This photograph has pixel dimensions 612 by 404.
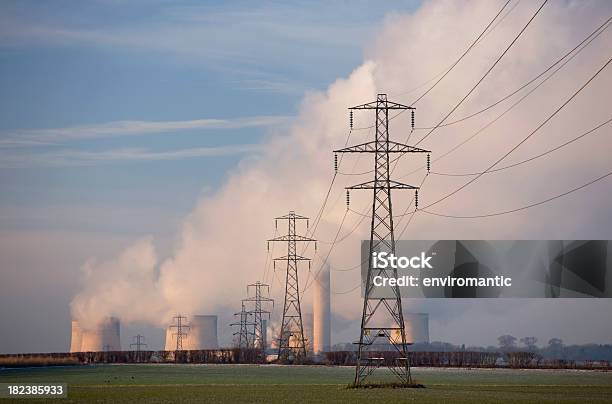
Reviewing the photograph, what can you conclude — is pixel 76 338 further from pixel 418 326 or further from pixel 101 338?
pixel 418 326

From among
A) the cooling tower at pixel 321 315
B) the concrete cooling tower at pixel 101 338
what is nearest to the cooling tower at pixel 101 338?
the concrete cooling tower at pixel 101 338

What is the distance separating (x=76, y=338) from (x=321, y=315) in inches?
1590

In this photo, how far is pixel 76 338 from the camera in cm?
18738

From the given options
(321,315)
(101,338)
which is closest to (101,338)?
(101,338)

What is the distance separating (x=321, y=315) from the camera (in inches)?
7451

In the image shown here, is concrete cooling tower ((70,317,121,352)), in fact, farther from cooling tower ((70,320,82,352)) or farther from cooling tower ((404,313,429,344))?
cooling tower ((404,313,429,344))

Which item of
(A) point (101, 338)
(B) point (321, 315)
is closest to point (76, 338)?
(A) point (101, 338)

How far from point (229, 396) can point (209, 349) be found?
122m

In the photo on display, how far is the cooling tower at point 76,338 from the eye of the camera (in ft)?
612

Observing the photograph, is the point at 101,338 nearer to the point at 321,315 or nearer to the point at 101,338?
the point at 101,338

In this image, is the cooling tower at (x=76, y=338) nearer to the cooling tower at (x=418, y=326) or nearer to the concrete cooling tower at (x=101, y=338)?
the concrete cooling tower at (x=101, y=338)

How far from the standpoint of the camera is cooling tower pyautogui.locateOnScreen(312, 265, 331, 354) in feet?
611

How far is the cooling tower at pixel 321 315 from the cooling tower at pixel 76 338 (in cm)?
3869

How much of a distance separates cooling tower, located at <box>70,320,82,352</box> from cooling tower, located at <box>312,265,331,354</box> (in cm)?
3869
